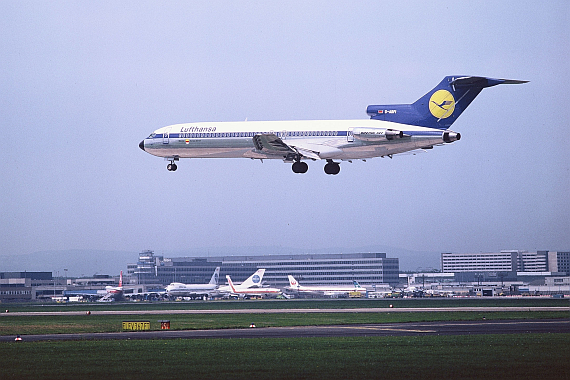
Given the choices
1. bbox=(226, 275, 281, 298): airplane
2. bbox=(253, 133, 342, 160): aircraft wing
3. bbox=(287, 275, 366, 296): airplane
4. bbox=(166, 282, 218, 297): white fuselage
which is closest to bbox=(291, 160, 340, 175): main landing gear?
bbox=(253, 133, 342, 160): aircraft wing

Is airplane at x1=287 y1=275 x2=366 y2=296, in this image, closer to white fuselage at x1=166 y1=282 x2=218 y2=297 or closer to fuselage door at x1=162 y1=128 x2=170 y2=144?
white fuselage at x1=166 y1=282 x2=218 y2=297

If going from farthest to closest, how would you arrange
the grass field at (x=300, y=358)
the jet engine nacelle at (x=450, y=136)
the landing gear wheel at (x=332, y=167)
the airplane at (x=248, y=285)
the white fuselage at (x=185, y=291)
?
the airplane at (x=248, y=285) < the white fuselage at (x=185, y=291) < the landing gear wheel at (x=332, y=167) < the jet engine nacelle at (x=450, y=136) < the grass field at (x=300, y=358)

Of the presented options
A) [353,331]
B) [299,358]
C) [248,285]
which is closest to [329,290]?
[248,285]

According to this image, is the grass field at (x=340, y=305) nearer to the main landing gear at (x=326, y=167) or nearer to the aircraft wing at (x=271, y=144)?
the main landing gear at (x=326, y=167)

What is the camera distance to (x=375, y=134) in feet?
161

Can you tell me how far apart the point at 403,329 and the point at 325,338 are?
8033 millimetres

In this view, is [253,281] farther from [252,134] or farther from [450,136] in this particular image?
[450,136]

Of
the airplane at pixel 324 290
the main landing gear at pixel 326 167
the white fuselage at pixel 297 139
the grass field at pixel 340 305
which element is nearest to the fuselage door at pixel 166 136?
the white fuselage at pixel 297 139

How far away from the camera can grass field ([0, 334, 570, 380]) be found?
23938mm

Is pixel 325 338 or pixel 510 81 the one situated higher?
pixel 510 81

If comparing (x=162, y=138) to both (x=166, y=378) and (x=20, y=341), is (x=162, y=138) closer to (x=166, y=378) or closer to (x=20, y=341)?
(x=20, y=341)

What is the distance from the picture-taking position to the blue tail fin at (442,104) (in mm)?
49875

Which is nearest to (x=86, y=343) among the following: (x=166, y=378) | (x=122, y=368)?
(x=122, y=368)

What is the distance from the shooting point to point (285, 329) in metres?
44.9
